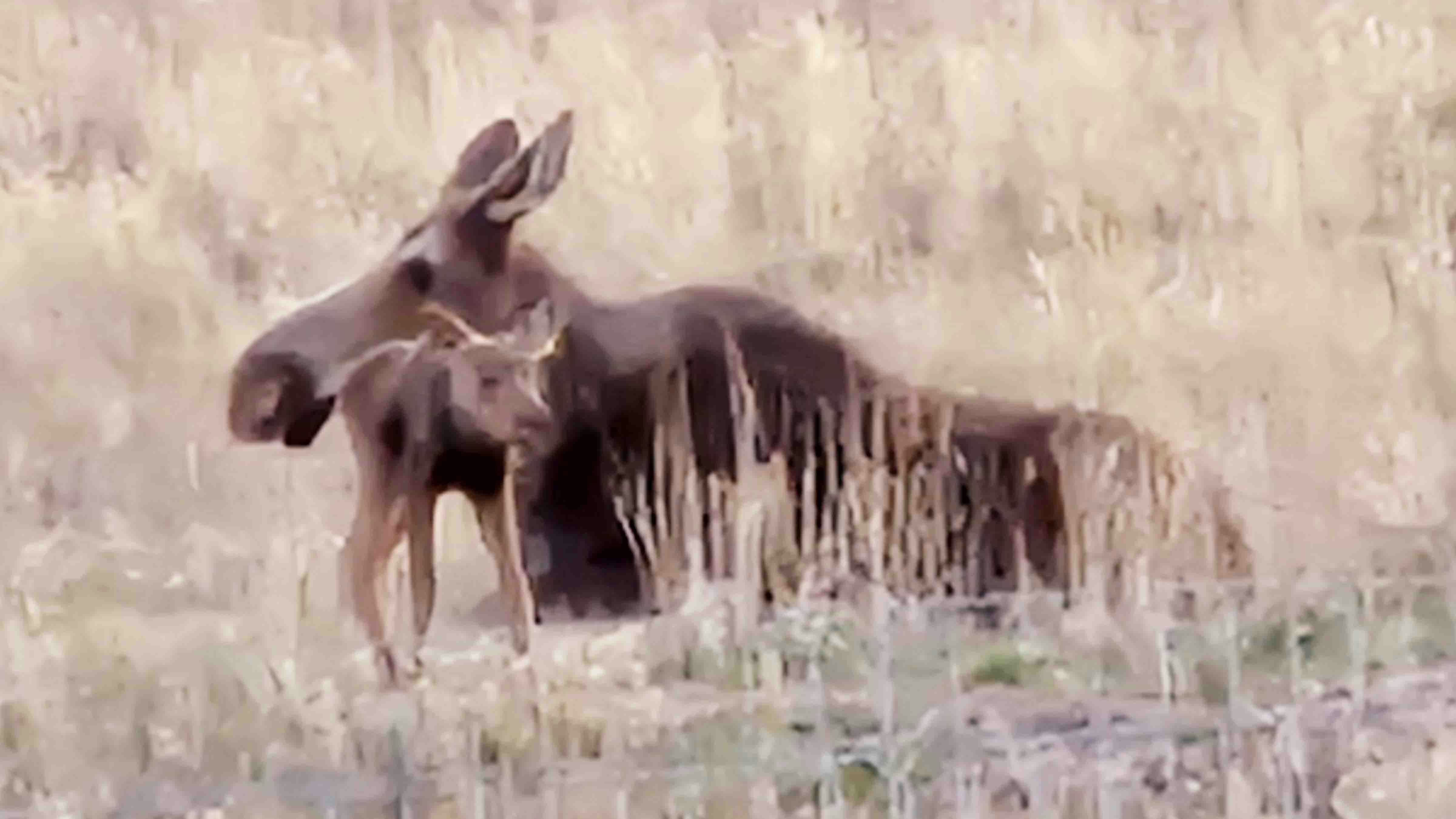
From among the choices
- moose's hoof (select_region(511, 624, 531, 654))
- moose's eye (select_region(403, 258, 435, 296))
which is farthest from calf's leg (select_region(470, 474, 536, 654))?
moose's eye (select_region(403, 258, 435, 296))

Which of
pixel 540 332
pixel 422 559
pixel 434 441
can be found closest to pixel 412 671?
pixel 422 559

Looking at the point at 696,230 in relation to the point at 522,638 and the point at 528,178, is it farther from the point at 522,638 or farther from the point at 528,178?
the point at 522,638

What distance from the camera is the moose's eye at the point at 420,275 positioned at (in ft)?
10.5

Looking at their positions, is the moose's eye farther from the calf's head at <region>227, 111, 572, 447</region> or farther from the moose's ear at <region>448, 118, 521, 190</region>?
the moose's ear at <region>448, 118, 521, 190</region>

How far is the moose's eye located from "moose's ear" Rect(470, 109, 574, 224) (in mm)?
122

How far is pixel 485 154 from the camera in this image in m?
3.22

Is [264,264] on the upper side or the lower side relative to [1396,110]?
lower

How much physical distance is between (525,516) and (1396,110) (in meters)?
1.64

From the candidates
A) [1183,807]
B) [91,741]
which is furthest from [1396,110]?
[91,741]

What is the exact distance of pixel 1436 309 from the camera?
11.0 feet

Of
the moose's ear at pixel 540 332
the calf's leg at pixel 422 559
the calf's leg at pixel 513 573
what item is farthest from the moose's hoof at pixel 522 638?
the moose's ear at pixel 540 332

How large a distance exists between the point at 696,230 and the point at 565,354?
0.30 meters

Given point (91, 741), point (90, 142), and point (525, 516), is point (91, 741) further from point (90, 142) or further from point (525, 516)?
point (90, 142)

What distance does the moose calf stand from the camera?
3145 millimetres
